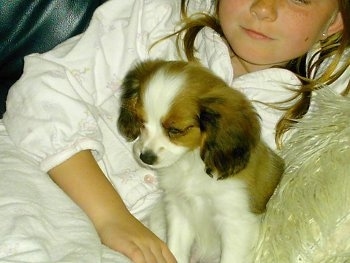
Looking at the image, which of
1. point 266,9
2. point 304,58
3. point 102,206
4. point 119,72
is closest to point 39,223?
point 102,206

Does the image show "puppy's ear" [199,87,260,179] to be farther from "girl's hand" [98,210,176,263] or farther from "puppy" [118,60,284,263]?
"girl's hand" [98,210,176,263]

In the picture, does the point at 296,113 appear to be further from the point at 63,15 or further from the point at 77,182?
the point at 63,15

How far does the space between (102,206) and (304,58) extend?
28.1 inches

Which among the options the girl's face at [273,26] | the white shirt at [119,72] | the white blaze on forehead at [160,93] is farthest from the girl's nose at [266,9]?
the white blaze on forehead at [160,93]

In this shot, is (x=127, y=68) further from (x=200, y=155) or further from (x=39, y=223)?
(x=39, y=223)

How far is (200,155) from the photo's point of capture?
1568mm

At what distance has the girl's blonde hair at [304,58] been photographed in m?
1.80

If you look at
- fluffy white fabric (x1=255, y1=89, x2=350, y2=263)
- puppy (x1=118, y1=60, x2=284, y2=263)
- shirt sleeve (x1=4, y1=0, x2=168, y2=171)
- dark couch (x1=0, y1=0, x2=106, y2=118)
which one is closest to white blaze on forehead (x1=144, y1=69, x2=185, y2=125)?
puppy (x1=118, y1=60, x2=284, y2=263)

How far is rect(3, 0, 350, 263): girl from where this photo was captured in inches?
65.2

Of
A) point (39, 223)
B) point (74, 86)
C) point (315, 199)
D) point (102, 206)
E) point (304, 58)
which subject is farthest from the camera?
point (304, 58)

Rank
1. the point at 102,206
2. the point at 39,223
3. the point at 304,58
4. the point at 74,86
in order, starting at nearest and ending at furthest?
the point at 39,223 → the point at 102,206 → the point at 74,86 → the point at 304,58

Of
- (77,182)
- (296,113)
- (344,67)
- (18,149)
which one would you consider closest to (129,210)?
A: (77,182)

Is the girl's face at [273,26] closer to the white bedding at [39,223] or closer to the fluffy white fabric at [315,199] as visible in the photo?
the fluffy white fabric at [315,199]

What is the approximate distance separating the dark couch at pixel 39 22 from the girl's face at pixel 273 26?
44 cm
